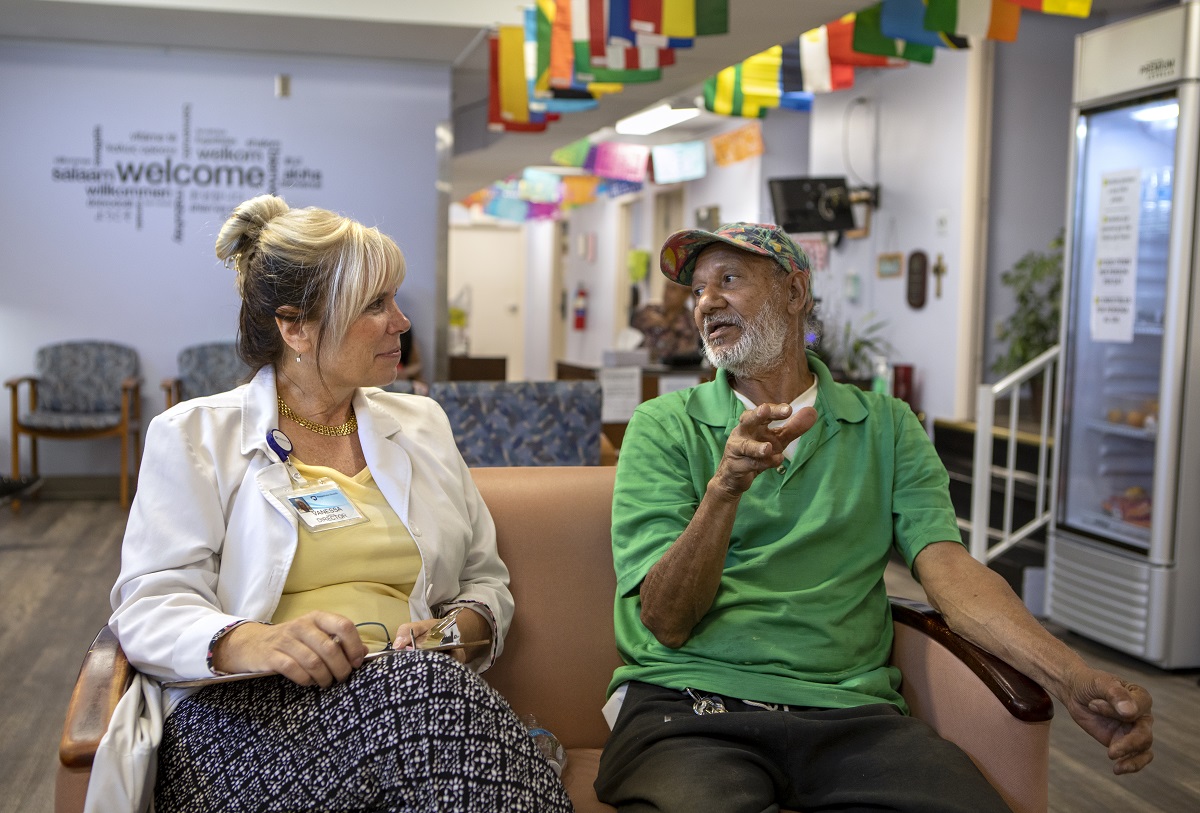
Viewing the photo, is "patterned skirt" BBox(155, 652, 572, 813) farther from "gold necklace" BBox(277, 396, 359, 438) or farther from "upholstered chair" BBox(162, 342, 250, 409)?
"upholstered chair" BBox(162, 342, 250, 409)

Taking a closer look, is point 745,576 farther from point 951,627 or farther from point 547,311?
point 547,311

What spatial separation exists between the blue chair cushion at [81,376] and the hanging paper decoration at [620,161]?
206 inches

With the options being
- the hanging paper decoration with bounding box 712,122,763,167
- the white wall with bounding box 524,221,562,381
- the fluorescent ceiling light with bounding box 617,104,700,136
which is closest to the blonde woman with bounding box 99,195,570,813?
the fluorescent ceiling light with bounding box 617,104,700,136

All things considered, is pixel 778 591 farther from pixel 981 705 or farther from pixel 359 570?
pixel 359 570

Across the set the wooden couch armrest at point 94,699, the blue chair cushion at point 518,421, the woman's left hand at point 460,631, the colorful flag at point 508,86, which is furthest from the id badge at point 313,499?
the colorful flag at point 508,86

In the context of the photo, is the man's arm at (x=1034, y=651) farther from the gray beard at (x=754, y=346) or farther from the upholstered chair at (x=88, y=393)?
the upholstered chair at (x=88, y=393)

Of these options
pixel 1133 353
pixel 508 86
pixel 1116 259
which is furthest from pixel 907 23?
pixel 508 86

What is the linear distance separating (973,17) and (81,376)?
5458 mm

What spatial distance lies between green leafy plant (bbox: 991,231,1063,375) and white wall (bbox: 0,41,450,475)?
141 inches

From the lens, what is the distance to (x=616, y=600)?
1977 mm

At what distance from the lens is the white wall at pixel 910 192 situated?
6594 mm

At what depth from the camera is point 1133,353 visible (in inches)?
167


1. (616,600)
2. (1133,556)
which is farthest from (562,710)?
(1133,556)

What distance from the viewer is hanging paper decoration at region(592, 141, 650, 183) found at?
35.1ft
